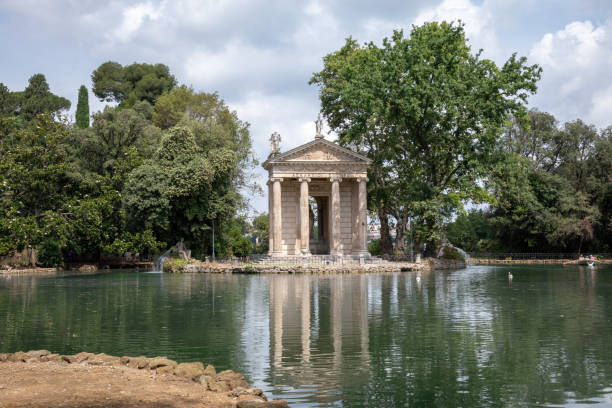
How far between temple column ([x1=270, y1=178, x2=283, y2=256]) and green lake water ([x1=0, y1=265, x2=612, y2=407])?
27080 mm

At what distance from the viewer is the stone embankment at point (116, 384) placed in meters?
8.98

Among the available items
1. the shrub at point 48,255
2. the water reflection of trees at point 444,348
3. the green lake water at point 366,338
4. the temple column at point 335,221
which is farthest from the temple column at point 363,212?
the water reflection of trees at point 444,348

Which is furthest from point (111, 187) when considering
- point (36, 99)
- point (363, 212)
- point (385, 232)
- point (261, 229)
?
point (261, 229)

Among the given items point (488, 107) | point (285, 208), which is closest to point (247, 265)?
point (285, 208)

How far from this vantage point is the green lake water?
416 inches

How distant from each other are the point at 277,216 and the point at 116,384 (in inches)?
1823

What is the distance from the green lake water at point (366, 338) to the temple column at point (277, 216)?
27080 millimetres

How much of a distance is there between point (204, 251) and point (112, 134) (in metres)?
14.5

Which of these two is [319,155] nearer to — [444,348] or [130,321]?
[130,321]

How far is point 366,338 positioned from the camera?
50.5 ft

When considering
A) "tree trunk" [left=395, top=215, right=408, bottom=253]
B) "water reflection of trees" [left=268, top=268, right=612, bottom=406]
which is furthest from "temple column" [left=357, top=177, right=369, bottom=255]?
"water reflection of trees" [left=268, top=268, right=612, bottom=406]

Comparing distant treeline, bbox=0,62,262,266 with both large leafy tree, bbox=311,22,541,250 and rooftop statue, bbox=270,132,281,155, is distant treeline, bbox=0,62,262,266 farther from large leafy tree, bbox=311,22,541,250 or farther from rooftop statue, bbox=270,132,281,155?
large leafy tree, bbox=311,22,541,250

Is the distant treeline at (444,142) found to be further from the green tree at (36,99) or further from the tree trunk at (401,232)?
the green tree at (36,99)

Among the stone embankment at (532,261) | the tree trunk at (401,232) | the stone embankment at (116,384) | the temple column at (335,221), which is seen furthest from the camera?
the tree trunk at (401,232)
